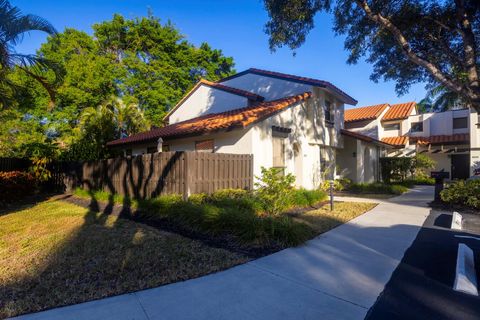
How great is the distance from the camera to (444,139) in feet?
77.0

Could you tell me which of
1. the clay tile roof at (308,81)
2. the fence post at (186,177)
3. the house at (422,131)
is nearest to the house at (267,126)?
the clay tile roof at (308,81)

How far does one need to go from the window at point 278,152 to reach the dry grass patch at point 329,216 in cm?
287

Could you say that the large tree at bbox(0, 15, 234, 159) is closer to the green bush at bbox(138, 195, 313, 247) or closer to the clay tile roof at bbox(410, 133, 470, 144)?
the green bush at bbox(138, 195, 313, 247)

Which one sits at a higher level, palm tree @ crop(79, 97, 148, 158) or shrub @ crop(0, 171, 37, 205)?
palm tree @ crop(79, 97, 148, 158)

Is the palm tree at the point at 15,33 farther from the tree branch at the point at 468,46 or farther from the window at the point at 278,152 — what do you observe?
the tree branch at the point at 468,46

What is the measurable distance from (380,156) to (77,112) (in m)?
25.8

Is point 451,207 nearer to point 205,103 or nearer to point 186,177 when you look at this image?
point 186,177

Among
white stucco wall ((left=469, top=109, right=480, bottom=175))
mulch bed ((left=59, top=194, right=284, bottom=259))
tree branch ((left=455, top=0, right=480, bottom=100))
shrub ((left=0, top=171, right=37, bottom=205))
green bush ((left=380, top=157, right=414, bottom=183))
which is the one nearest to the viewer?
mulch bed ((left=59, top=194, right=284, bottom=259))

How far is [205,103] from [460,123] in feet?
78.9

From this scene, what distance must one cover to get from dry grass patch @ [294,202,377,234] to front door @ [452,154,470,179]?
2019cm

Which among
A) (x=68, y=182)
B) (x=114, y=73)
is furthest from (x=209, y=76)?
(x=68, y=182)

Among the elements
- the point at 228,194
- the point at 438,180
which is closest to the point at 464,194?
the point at 438,180

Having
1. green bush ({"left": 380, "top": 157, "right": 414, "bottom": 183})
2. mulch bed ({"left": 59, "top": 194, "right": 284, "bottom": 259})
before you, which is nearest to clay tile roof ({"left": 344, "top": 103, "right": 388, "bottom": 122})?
green bush ({"left": 380, "top": 157, "right": 414, "bottom": 183})

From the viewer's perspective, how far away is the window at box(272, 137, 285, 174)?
11.7 m
